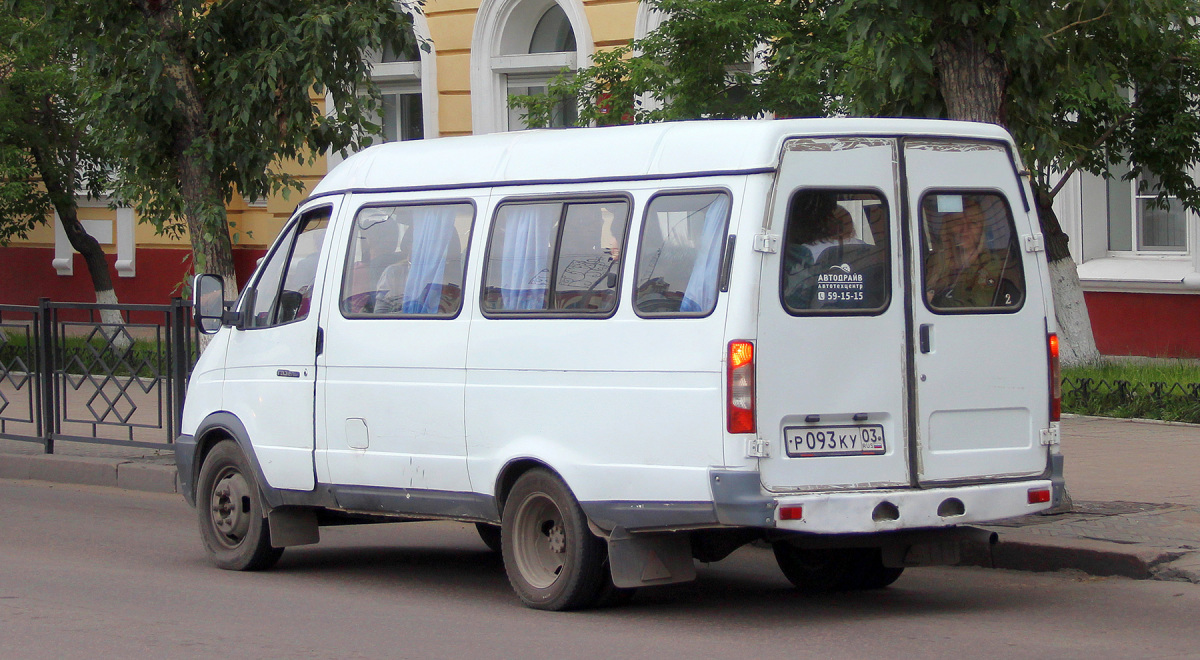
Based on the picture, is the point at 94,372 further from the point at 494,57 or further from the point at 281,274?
the point at 494,57

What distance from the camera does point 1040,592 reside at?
26.2ft

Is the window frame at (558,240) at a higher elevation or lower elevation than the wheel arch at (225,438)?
higher

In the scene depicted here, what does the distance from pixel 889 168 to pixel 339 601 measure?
11.1 feet

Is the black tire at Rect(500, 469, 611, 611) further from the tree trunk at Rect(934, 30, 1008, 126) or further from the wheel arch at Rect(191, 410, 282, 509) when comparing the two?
the tree trunk at Rect(934, 30, 1008, 126)

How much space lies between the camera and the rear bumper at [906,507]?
6652 mm

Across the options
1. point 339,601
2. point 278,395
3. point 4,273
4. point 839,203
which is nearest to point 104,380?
point 278,395

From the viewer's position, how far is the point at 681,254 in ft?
22.7

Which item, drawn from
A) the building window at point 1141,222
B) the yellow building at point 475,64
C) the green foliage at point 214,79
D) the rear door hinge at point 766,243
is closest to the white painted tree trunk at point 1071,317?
the building window at point 1141,222

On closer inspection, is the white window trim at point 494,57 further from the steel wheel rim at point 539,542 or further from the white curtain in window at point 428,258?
the steel wheel rim at point 539,542

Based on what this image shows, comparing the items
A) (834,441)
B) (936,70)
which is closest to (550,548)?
(834,441)

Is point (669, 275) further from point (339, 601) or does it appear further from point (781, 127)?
point (339, 601)

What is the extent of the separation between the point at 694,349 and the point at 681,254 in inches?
18.0

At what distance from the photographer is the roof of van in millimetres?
6852

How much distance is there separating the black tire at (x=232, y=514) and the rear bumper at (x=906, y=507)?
3.47m
